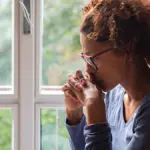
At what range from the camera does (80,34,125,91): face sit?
3.14 feet

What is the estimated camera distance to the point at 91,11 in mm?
994

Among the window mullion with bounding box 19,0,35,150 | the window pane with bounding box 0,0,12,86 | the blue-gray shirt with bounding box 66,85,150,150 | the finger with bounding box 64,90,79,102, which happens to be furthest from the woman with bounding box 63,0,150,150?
the window pane with bounding box 0,0,12,86

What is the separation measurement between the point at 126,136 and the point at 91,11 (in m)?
0.36

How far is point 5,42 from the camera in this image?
1652mm

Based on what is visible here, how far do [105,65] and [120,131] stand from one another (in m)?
0.20

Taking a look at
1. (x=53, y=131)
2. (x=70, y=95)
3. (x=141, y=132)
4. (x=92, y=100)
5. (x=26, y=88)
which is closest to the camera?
(x=141, y=132)

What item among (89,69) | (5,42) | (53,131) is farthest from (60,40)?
(89,69)

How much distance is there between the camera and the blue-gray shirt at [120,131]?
90 cm

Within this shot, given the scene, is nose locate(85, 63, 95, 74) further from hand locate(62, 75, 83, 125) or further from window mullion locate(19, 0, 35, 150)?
window mullion locate(19, 0, 35, 150)

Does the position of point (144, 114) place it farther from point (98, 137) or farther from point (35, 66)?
point (35, 66)

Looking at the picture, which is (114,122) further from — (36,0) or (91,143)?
(36,0)

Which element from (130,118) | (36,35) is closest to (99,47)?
(130,118)

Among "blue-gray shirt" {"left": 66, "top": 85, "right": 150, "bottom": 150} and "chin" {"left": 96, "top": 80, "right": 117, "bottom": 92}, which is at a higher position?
"chin" {"left": 96, "top": 80, "right": 117, "bottom": 92}

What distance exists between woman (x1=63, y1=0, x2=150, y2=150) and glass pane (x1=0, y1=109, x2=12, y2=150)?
73cm
